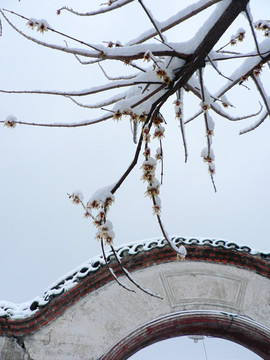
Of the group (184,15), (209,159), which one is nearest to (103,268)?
(209,159)

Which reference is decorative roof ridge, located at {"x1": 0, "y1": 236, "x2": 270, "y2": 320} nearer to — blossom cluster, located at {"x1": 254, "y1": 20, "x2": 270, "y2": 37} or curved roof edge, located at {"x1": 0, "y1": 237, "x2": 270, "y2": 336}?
curved roof edge, located at {"x1": 0, "y1": 237, "x2": 270, "y2": 336}

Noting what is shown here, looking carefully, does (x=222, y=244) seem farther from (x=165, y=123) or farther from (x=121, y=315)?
(x=165, y=123)

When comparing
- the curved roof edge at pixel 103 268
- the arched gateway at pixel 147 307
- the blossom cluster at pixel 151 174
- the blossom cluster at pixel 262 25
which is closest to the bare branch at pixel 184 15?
the blossom cluster at pixel 151 174

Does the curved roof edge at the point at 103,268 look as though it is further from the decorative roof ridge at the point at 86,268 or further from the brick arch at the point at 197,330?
the brick arch at the point at 197,330

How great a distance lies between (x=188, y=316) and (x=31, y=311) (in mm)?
1786

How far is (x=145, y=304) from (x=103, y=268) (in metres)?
0.65

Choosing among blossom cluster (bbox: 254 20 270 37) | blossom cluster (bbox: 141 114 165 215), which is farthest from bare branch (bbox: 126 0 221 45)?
blossom cluster (bbox: 254 20 270 37)

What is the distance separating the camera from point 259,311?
4.95 m

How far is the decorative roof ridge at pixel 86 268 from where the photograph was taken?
182 inches

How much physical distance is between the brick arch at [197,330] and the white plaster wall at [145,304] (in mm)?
82

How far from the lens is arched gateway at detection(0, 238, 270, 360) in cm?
456

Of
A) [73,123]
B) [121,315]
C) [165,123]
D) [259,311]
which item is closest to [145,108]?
[165,123]

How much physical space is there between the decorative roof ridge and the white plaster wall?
9.4 inches

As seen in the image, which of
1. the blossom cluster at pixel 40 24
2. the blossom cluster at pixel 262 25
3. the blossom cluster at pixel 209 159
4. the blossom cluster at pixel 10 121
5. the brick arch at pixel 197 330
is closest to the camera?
the blossom cluster at pixel 40 24
